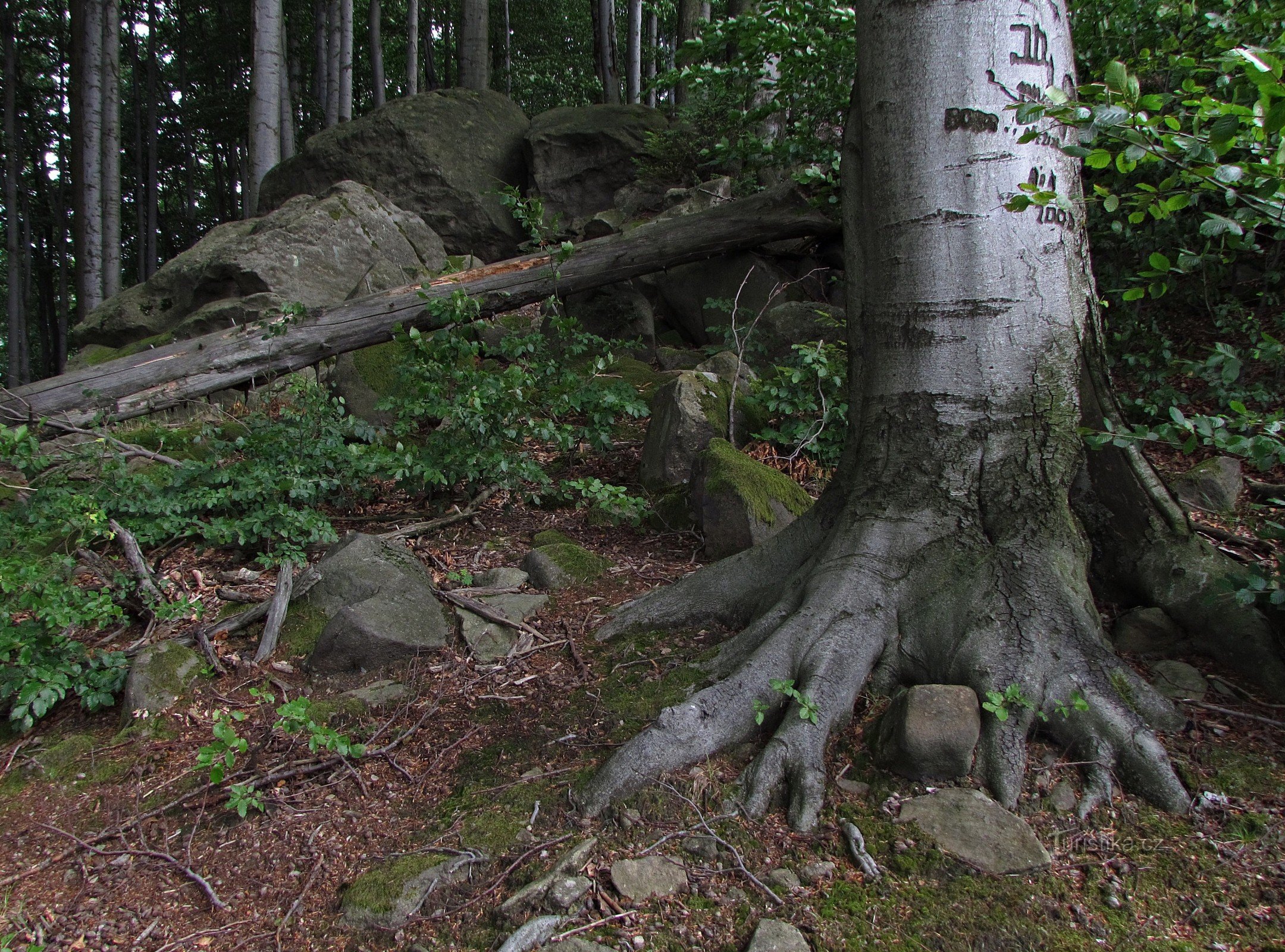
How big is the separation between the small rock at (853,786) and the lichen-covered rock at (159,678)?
8.73ft

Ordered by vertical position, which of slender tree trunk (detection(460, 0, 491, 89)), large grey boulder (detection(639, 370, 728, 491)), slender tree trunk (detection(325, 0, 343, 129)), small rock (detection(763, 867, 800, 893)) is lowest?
small rock (detection(763, 867, 800, 893))

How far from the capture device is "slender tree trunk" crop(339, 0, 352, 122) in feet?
57.2

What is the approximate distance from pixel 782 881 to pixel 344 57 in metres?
20.1

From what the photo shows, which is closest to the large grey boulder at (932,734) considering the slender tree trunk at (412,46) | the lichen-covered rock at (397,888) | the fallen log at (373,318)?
the lichen-covered rock at (397,888)

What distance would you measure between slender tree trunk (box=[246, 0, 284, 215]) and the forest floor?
397 inches

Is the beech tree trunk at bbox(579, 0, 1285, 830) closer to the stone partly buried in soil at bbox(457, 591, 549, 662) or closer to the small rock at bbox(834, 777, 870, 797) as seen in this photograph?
the small rock at bbox(834, 777, 870, 797)

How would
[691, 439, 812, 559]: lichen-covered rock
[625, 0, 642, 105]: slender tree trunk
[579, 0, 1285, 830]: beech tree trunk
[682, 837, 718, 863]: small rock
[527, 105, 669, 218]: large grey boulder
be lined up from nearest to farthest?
[682, 837, 718, 863]: small rock
[579, 0, 1285, 830]: beech tree trunk
[691, 439, 812, 559]: lichen-covered rock
[527, 105, 669, 218]: large grey boulder
[625, 0, 642, 105]: slender tree trunk

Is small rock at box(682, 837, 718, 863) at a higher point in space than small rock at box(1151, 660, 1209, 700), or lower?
lower

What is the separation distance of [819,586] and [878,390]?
779 millimetres

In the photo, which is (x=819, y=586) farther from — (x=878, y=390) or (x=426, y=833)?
(x=426, y=833)

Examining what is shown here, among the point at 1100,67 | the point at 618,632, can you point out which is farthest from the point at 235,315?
the point at 1100,67

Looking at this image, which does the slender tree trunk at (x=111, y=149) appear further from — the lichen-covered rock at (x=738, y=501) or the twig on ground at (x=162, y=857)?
the twig on ground at (x=162, y=857)

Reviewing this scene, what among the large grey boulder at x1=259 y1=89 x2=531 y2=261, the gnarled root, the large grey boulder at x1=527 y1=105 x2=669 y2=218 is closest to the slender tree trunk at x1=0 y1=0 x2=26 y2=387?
the large grey boulder at x1=259 y1=89 x2=531 y2=261

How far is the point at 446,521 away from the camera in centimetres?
465
